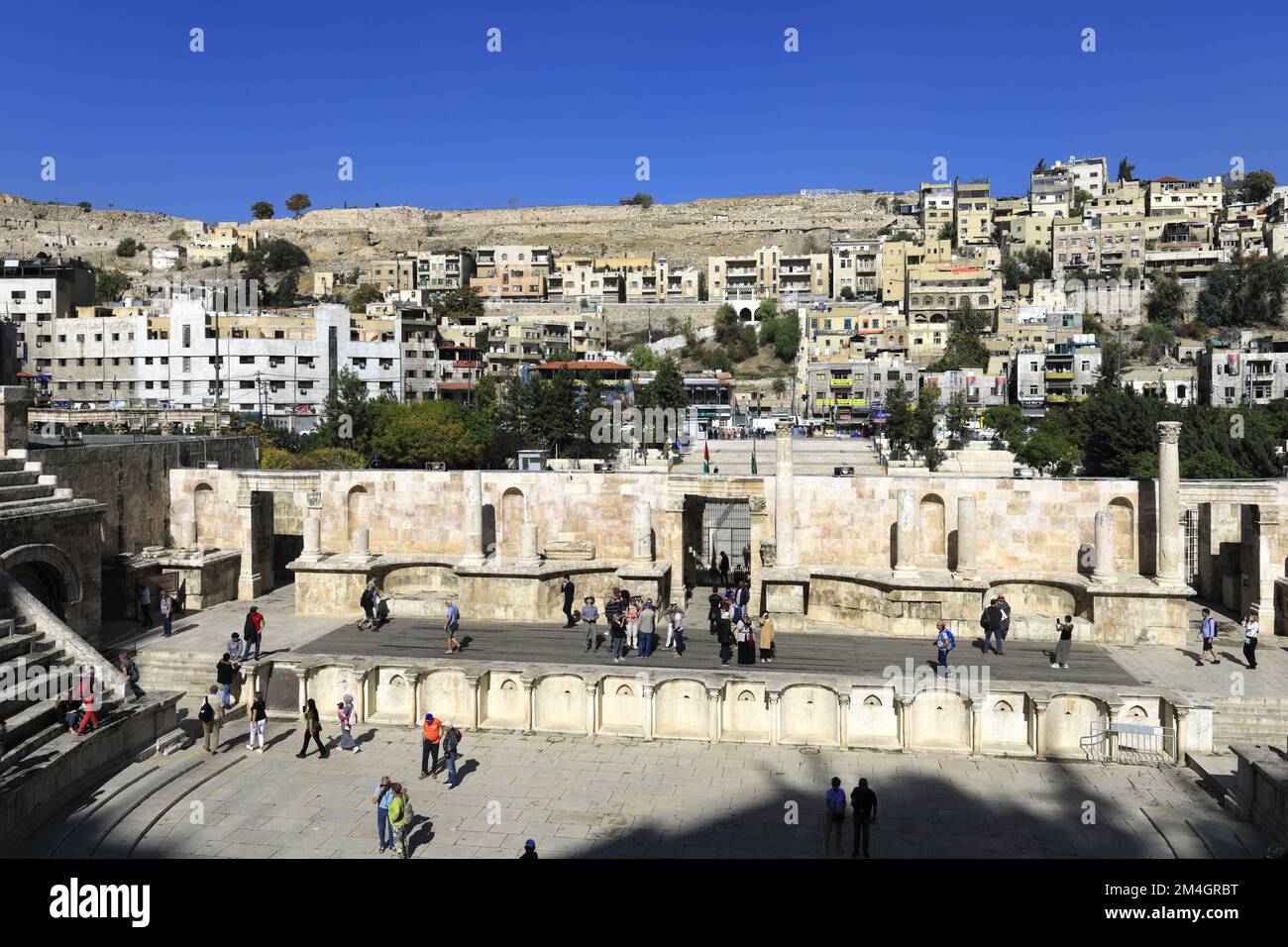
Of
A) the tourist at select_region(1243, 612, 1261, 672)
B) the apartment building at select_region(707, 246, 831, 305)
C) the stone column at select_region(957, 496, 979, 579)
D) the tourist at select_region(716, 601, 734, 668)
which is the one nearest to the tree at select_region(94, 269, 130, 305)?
the apartment building at select_region(707, 246, 831, 305)

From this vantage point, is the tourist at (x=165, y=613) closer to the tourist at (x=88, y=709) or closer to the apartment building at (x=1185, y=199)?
the tourist at (x=88, y=709)

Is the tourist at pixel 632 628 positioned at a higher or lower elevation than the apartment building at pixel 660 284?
lower

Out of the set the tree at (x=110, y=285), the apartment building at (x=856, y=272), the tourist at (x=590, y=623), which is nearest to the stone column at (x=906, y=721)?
the tourist at (x=590, y=623)

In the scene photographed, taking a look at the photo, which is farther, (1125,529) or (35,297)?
(35,297)

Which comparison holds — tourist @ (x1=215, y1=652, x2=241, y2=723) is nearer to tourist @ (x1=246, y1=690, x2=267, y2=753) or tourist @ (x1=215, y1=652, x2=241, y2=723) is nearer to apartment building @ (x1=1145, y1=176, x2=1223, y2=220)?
tourist @ (x1=246, y1=690, x2=267, y2=753)

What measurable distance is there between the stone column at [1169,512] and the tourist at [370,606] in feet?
57.5

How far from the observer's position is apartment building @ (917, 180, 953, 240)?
14912 cm

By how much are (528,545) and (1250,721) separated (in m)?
15.5

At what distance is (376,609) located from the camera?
2323cm

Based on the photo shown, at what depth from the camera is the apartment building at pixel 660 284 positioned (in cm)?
13988

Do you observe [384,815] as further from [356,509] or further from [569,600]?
[356,509]

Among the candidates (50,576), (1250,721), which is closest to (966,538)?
(1250,721)

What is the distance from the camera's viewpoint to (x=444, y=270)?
5502 inches
